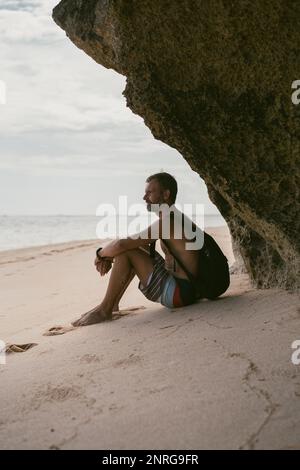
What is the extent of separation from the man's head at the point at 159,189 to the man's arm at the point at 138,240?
210 millimetres

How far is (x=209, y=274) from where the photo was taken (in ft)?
14.6

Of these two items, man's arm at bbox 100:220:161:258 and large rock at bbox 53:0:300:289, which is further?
man's arm at bbox 100:220:161:258

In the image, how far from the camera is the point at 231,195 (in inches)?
165

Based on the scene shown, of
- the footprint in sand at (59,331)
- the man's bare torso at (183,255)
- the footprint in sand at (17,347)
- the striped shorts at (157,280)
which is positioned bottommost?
the footprint in sand at (17,347)

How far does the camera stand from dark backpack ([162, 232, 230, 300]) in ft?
14.6

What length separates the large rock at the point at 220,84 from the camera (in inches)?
148

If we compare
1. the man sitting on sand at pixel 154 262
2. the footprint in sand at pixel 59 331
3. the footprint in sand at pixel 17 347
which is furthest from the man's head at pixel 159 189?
the footprint in sand at pixel 17 347

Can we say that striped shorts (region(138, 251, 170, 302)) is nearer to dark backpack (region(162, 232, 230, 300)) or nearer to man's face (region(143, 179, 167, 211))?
dark backpack (region(162, 232, 230, 300))

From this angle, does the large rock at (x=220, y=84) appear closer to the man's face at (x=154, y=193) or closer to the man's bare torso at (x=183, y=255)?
the man's face at (x=154, y=193)

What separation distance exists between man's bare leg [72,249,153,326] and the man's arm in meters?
0.08

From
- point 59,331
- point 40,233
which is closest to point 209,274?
point 59,331

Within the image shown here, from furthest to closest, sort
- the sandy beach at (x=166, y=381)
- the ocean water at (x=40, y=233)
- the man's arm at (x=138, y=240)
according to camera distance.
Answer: the ocean water at (x=40, y=233) < the man's arm at (x=138, y=240) < the sandy beach at (x=166, y=381)

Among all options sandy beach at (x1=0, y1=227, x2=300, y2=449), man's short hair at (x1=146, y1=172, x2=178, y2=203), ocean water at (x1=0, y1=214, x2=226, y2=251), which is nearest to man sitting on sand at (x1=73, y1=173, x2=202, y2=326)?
man's short hair at (x1=146, y1=172, x2=178, y2=203)

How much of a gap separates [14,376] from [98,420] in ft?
3.68
